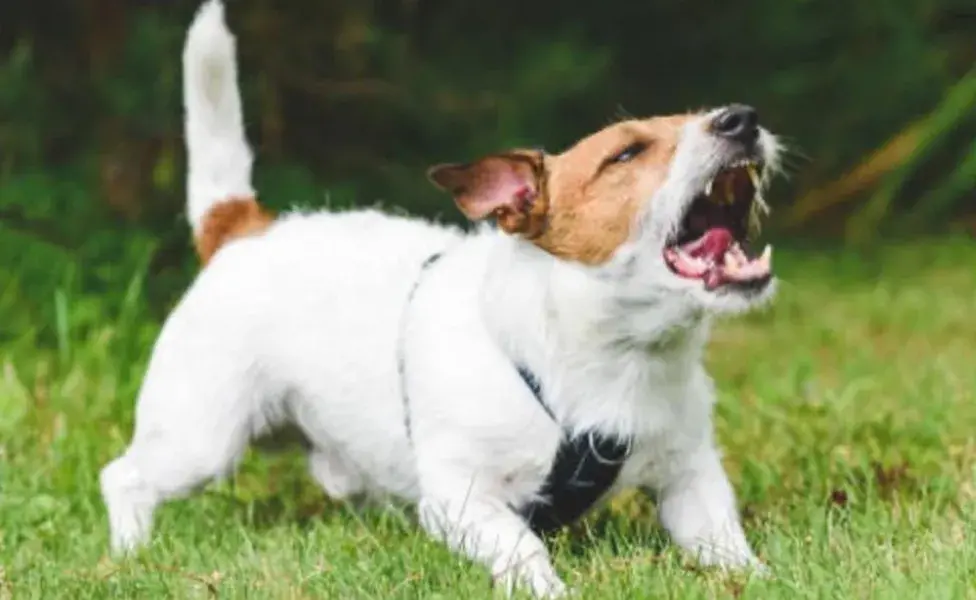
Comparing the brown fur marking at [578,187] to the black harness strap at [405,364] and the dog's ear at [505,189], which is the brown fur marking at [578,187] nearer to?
the dog's ear at [505,189]

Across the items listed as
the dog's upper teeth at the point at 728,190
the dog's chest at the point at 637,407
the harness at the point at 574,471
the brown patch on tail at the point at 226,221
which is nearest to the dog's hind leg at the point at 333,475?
the brown patch on tail at the point at 226,221

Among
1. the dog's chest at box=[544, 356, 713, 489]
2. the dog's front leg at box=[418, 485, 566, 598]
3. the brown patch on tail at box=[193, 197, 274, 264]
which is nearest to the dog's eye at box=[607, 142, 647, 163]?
the dog's chest at box=[544, 356, 713, 489]

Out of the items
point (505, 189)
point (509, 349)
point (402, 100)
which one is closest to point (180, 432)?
point (509, 349)

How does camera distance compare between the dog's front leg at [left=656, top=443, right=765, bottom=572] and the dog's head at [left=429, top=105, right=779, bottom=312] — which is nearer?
the dog's head at [left=429, top=105, right=779, bottom=312]

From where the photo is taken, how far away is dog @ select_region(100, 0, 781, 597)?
3.85m

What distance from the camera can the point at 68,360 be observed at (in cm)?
641

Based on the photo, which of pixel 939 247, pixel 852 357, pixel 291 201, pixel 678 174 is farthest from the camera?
pixel 939 247

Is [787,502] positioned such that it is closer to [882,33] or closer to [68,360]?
[68,360]

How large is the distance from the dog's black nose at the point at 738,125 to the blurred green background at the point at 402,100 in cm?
253

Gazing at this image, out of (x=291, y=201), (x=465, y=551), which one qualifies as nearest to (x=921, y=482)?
(x=465, y=551)

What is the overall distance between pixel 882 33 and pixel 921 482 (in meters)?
7.15

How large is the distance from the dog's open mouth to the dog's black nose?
55mm

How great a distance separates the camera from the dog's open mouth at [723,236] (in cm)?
376

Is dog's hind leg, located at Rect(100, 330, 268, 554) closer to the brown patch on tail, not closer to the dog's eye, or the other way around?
the brown patch on tail
